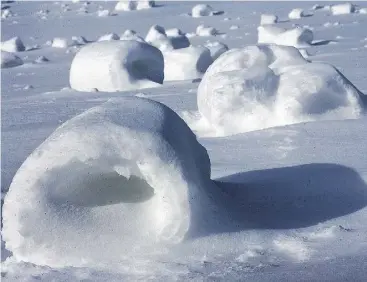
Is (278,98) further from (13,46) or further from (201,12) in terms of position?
(201,12)

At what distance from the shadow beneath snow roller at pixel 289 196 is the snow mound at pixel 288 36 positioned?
6.87 m

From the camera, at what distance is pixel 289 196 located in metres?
2.83

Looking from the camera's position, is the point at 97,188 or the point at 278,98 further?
the point at 278,98

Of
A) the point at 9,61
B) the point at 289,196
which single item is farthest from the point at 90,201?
the point at 9,61

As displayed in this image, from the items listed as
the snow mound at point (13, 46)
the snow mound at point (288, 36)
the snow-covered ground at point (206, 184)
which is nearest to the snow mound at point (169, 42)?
the snow mound at point (288, 36)

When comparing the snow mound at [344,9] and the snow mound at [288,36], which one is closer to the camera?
the snow mound at [288,36]

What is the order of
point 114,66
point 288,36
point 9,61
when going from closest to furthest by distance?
point 114,66 → point 9,61 → point 288,36

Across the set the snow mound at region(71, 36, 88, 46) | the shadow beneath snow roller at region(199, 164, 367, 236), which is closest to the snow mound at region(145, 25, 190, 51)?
the snow mound at region(71, 36, 88, 46)

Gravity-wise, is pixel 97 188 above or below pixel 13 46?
above

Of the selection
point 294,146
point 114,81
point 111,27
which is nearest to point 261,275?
point 294,146

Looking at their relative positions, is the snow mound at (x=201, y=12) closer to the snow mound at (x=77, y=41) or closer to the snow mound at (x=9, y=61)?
the snow mound at (x=77, y=41)

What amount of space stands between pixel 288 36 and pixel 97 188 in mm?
8078

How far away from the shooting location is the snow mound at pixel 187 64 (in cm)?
735

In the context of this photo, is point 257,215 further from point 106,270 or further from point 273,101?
point 273,101
